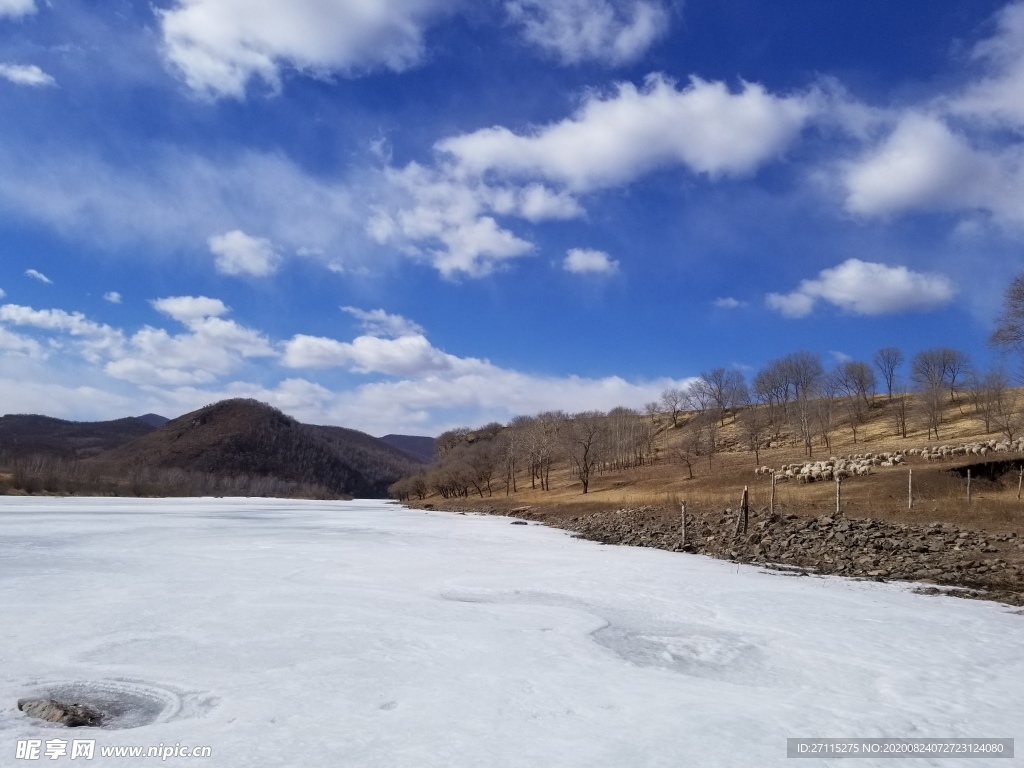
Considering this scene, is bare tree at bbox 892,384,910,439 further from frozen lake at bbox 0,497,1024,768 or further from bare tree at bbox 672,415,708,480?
frozen lake at bbox 0,497,1024,768

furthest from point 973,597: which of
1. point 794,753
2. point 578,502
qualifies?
point 578,502

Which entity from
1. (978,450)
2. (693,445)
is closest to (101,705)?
(978,450)

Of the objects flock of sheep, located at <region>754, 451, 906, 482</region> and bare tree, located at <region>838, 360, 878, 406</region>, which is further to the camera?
bare tree, located at <region>838, 360, 878, 406</region>

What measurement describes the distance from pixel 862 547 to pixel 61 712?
79.0ft

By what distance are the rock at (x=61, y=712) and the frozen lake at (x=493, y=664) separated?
0.58 feet

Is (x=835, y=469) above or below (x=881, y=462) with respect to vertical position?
below

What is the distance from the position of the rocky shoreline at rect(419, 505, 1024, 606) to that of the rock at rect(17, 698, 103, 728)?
18.5m

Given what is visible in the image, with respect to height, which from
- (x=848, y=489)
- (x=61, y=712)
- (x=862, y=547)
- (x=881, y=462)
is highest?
(x=881, y=462)

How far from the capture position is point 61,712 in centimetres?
651

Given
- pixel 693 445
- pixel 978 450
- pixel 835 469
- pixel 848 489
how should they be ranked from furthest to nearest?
pixel 693 445, pixel 978 450, pixel 835 469, pixel 848 489

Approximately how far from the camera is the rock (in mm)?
6398

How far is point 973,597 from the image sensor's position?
1628 centimetres

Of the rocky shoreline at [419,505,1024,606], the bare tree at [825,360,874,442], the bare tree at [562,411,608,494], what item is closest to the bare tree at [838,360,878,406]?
the bare tree at [825,360,874,442]

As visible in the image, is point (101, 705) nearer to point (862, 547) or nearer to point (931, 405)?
point (862, 547)
